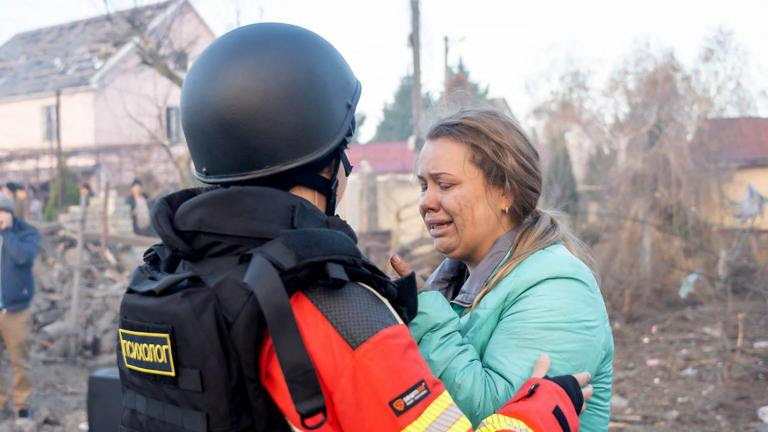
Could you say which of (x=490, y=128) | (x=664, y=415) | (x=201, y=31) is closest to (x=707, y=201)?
(x=664, y=415)

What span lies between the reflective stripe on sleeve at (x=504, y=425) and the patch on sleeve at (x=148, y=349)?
0.63m

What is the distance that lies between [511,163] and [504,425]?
946 mm

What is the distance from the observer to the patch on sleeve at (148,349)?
1393 millimetres

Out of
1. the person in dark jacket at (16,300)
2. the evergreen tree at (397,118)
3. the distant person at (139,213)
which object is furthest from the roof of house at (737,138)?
the evergreen tree at (397,118)

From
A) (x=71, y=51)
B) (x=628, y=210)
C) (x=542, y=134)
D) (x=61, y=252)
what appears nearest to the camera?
(x=61, y=252)

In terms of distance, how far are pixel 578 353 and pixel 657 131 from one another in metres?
13.0

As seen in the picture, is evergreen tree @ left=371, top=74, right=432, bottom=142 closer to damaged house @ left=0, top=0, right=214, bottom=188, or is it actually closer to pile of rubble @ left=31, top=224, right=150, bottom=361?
damaged house @ left=0, top=0, right=214, bottom=188

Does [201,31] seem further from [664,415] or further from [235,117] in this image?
[235,117]

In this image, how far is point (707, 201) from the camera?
12.9 m

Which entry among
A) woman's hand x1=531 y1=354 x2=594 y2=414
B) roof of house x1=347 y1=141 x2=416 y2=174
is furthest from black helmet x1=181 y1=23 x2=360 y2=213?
roof of house x1=347 y1=141 x2=416 y2=174

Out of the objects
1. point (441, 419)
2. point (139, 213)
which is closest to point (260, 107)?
point (441, 419)

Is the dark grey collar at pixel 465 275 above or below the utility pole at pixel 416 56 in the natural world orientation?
below

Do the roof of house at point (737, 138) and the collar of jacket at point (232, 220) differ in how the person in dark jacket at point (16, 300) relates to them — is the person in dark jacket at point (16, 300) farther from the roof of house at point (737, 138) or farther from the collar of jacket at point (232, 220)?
the roof of house at point (737, 138)

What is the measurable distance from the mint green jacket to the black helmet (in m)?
0.47
